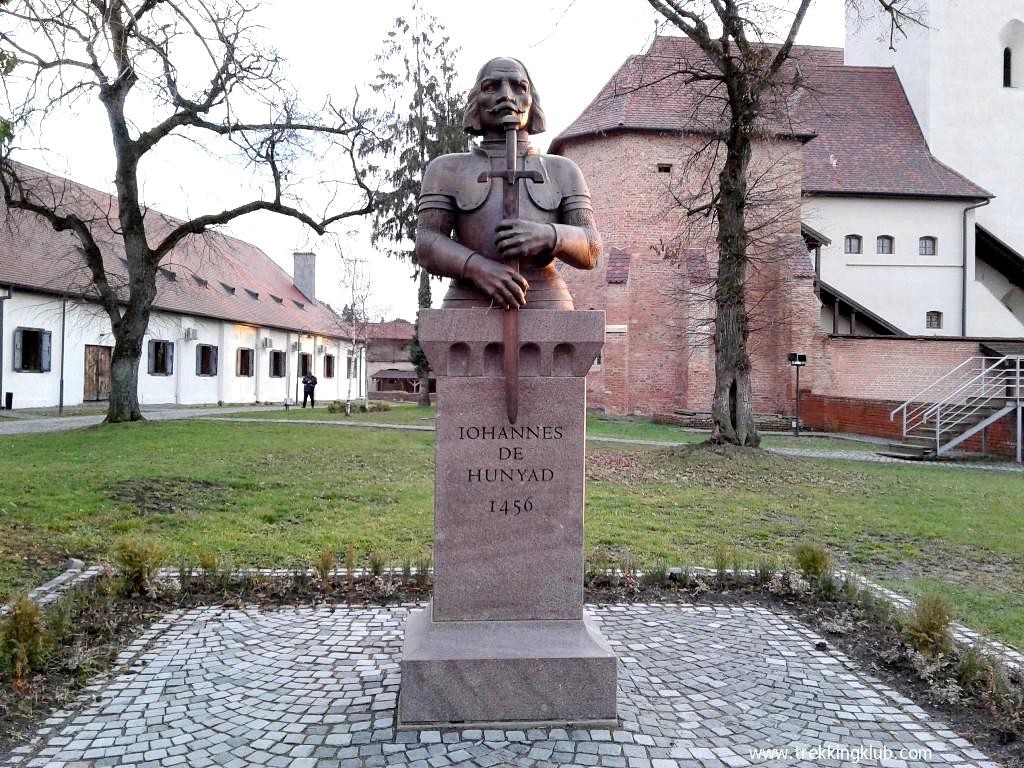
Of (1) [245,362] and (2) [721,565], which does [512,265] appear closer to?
(2) [721,565]

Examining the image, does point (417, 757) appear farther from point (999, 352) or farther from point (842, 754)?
point (999, 352)

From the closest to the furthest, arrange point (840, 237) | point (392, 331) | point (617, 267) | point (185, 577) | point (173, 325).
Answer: point (185, 577) < point (617, 267) < point (173, 325) < point (840, 237) < point (392, 331)

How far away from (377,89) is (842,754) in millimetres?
33364

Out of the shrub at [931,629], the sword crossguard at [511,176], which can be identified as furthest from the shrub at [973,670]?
the sword crossguard at [511,176]

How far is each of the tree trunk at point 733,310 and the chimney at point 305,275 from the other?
3733 cm

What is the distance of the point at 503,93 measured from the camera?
386 cm

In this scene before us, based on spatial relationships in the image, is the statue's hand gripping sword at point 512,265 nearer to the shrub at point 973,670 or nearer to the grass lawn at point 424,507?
the shrub at point 973,670

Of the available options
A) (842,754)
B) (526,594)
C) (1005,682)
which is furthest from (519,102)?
(1005,682)

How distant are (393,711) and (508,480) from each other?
1273 mm

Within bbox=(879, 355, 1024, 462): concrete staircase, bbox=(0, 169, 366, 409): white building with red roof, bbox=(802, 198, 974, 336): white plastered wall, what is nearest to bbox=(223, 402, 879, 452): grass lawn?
bbox=(879, 355, 1024, 462): concrete staircase

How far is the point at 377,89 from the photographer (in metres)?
32.3

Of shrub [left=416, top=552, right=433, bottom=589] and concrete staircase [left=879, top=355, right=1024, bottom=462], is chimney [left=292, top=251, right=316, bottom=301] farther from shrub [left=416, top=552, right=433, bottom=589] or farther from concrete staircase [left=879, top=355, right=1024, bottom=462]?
shrub [left=416, top=552, right=433, bottom=589]

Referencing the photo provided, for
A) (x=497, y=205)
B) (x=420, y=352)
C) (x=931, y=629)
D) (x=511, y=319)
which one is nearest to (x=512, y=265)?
(x=511, y=319)

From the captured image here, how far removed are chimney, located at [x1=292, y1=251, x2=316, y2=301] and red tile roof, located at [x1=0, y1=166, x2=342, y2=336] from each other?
0.85 m
